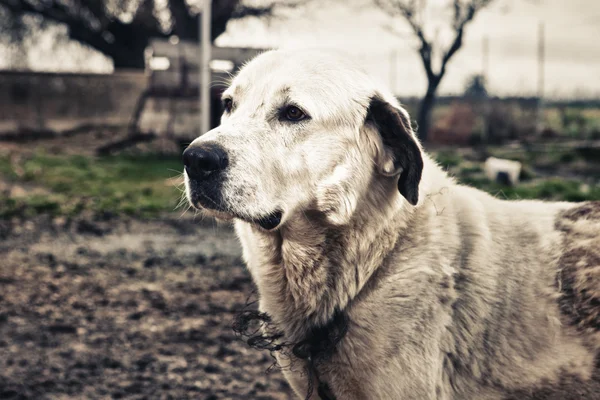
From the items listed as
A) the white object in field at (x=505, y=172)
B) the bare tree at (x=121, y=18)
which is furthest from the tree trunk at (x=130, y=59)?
the white object in field at (x=505, y=172)

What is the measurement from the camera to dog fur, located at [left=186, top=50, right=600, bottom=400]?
7.53 ft

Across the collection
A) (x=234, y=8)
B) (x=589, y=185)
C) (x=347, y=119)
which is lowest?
(x=589, y=185)

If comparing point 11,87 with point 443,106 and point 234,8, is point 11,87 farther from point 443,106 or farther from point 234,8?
point 443,106

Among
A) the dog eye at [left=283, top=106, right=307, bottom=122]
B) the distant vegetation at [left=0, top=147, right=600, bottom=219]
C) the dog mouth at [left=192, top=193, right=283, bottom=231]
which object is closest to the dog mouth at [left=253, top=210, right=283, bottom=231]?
the dog mouth at [left=192, top=193, right=283, bottom=231]

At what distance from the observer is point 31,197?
866 centimetres

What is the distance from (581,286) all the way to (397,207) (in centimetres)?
75

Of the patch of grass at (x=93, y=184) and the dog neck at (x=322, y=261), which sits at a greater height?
the dog neck at (x=322, y=261)

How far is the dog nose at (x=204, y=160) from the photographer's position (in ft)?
7.71

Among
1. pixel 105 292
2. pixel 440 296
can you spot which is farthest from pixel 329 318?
pixel 105 292

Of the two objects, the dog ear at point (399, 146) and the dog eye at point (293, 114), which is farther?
the dog eye at point (293, 114)

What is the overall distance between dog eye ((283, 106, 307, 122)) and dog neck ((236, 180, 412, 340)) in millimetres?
404

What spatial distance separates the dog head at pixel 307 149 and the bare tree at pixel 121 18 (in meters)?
17.0

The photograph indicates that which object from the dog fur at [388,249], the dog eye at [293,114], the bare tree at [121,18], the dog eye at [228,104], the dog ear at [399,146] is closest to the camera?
the dog fur at [388,249]

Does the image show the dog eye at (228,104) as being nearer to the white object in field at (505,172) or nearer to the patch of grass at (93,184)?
the patch of grass at (93,184)
